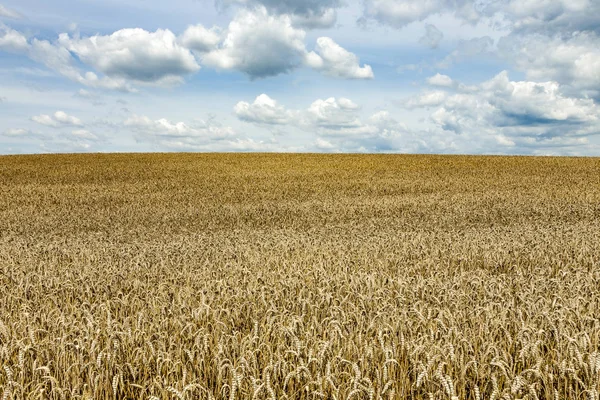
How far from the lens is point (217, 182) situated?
3156 centimetres

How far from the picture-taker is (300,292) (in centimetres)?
521

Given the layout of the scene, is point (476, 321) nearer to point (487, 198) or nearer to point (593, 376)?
point (593, 376)

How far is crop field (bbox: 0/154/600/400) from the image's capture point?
10.9 ft

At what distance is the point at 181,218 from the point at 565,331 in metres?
15.8

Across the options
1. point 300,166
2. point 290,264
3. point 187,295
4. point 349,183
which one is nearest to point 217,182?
point 349,183

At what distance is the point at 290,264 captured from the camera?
309 inches

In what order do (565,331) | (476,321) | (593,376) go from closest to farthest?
1. (593,376)
2. (565,331)
3. (476,321)

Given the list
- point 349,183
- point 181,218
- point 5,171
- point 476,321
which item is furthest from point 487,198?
point 5,171

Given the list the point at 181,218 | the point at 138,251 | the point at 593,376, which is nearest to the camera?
the point at 593,376

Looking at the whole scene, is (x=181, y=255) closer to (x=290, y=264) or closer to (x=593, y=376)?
(x=290, y=264)

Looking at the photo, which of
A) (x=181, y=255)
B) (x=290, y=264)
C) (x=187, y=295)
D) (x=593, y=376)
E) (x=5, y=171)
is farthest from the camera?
(x=5, y=171)

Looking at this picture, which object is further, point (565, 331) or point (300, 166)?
point (300, 166)

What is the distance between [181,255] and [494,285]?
18.0ft

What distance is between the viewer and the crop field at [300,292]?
3.32 meters
